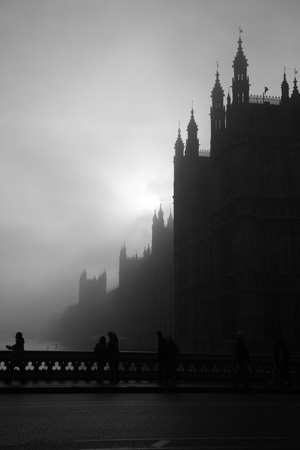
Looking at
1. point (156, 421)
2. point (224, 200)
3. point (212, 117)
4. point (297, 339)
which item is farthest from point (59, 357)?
point (212, 117)

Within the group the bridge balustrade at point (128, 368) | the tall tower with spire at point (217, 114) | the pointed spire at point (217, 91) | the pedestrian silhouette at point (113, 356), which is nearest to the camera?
the pedestrian silhouette at point (113, 356)

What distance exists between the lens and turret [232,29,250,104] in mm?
50250

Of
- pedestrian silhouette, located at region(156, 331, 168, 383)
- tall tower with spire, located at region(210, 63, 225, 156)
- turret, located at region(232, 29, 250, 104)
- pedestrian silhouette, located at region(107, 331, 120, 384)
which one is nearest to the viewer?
pedestrian silhouette, located at region(156, 331, 168, 383)

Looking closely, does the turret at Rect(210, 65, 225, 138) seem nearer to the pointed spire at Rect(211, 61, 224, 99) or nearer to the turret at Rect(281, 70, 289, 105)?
the pointed spire at Rect(211, 61, 224, 99)

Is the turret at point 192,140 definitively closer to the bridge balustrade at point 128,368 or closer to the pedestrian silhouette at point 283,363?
the bridge balustrade at point 128,368

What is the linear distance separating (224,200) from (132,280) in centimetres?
7841

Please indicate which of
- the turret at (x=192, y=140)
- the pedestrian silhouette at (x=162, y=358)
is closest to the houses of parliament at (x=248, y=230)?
the turret at (x=192, y=140)

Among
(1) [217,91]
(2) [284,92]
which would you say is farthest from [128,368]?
(1) [217,91]

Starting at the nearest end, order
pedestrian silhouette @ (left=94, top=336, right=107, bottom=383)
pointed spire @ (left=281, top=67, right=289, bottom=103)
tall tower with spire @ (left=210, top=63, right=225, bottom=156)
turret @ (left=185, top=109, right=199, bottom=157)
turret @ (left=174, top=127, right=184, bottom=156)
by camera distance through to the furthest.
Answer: pedestrian silhouette @ (left=94, top=336, right=107, bottom=383) < pointed spire @ (left=281, top=67, right=289, bottom=103) < tall tower with spire @ (left=210, top=63, right=225, bottom=156) < turret @ (left=185, top=109, right=199, bottom=157) < turret @ (left=174, top=127, right=184, bottom=156)

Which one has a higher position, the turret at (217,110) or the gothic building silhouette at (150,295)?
the turret at (217,110)

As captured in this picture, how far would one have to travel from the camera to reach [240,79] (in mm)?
51312

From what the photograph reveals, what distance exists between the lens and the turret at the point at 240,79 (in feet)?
165

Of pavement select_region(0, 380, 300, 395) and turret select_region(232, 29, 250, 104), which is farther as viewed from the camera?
turret select_region(232, 29, 250, 104)

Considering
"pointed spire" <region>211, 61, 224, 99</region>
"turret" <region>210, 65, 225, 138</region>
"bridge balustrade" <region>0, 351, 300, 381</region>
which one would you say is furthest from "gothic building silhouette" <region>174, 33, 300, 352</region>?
"bridge balustrade" <region>0, 351, 300, 381</region>
